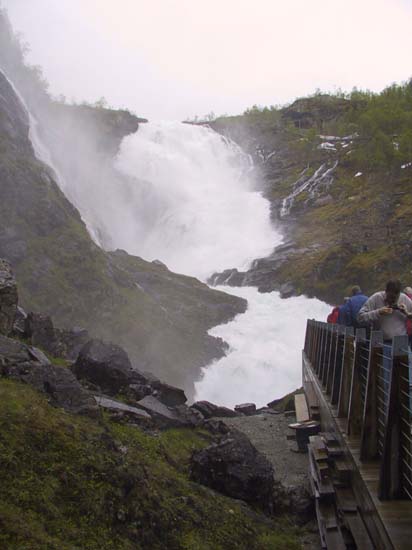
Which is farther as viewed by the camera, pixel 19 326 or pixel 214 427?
pixel 19 326

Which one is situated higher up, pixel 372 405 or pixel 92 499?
pixel 372 405

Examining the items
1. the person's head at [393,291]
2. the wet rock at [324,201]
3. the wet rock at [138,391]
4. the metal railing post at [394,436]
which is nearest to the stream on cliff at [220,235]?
the wet rock at [324,201]

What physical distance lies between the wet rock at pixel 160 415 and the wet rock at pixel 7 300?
3639 mm

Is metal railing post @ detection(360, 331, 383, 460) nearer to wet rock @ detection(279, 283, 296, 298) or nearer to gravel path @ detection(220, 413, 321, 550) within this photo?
gravel path @ detection(220, 413, 321, 550)

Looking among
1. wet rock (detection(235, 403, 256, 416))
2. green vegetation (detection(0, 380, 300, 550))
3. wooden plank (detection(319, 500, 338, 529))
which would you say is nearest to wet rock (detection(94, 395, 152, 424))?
green vegetation (detection(0, 380, 300, 550))

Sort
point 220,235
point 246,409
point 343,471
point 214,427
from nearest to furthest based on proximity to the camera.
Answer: point 343,471
point 214,427
point 246,409
point 220,235

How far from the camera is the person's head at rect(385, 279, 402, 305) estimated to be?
7.21 meters

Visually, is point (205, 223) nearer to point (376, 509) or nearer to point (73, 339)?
point (73, 339)

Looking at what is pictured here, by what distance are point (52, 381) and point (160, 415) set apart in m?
3.39

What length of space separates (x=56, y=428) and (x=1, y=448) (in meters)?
0.90

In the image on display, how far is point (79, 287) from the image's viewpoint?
3108cm

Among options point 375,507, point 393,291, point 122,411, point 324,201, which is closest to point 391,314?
point 393,291

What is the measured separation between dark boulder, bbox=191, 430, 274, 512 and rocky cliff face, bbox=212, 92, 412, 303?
32.3 metres

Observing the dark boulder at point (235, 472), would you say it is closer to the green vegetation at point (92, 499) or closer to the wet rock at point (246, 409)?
the green vegetation at point (92, 499)
